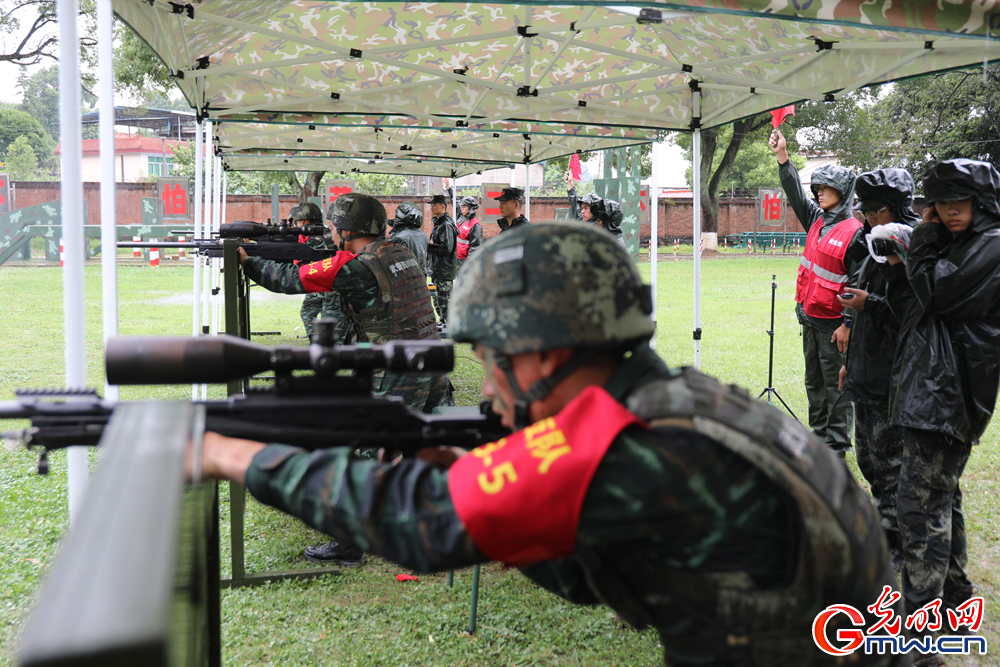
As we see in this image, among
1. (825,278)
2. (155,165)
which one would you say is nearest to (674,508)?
(825,278)

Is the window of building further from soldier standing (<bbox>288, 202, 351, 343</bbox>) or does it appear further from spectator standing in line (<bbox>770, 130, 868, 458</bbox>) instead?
spectator standing in line (<bbox>770, 130, 868, 458</bbox>)

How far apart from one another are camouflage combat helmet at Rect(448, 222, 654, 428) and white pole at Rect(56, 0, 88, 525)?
5.87ft

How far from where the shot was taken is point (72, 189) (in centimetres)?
265

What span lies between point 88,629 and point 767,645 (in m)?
1.25

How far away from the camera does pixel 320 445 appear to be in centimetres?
167

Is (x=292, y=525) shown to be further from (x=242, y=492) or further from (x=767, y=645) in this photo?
(x=767, y=645)

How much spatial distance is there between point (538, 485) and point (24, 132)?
2732 inches

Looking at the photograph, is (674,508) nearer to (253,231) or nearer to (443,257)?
(253,231)

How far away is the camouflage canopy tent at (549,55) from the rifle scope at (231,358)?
2483mm

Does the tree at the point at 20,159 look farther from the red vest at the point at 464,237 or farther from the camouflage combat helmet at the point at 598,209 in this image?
the camouflage combat helmet at the point at 598,209

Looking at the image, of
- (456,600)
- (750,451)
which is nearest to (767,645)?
(750,451)

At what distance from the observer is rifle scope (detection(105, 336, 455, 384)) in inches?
58.5

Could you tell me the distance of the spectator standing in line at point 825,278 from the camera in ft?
18.5

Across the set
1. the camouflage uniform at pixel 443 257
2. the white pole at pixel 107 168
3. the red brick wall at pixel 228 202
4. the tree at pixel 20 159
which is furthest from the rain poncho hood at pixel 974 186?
the tree at pixel 20 159
